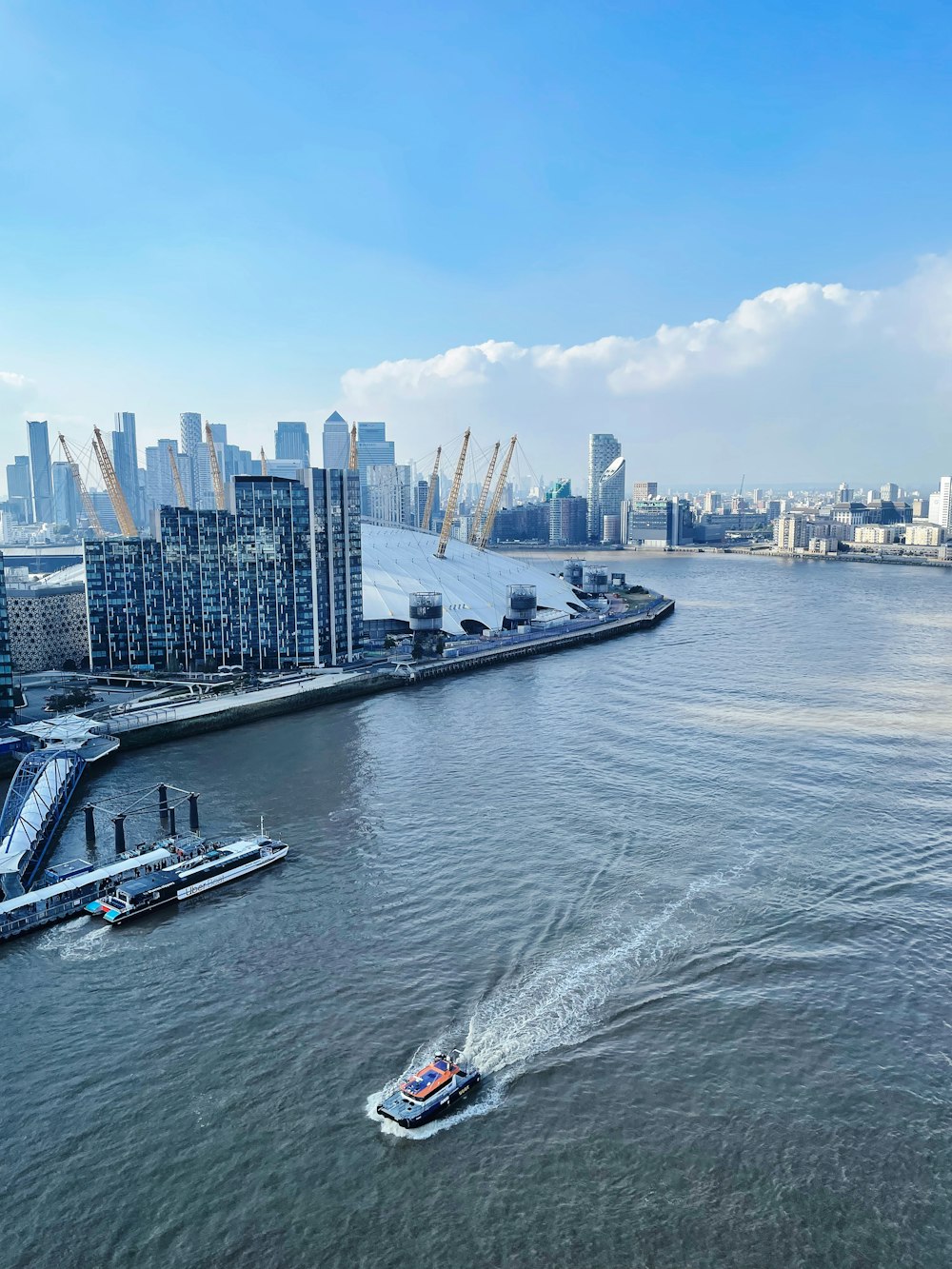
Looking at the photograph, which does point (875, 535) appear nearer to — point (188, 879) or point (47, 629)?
point (47, 629)

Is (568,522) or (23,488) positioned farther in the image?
(23,488)

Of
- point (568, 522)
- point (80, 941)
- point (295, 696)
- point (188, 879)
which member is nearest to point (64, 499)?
point (568, 522)

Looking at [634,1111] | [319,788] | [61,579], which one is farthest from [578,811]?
[61,579]

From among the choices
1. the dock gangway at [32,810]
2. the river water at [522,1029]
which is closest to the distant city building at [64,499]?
the dock gangway at [32,810]

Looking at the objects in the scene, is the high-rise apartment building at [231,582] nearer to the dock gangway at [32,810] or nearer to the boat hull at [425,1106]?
the dock gangway at [32,810]

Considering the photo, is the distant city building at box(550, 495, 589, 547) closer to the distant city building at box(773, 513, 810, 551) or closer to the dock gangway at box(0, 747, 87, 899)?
the distant city building at box(773, 513, 810, 551)

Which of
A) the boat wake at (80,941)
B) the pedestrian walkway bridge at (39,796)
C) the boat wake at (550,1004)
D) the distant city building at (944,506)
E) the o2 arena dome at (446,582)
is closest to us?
the boat wake at (550,1004)
